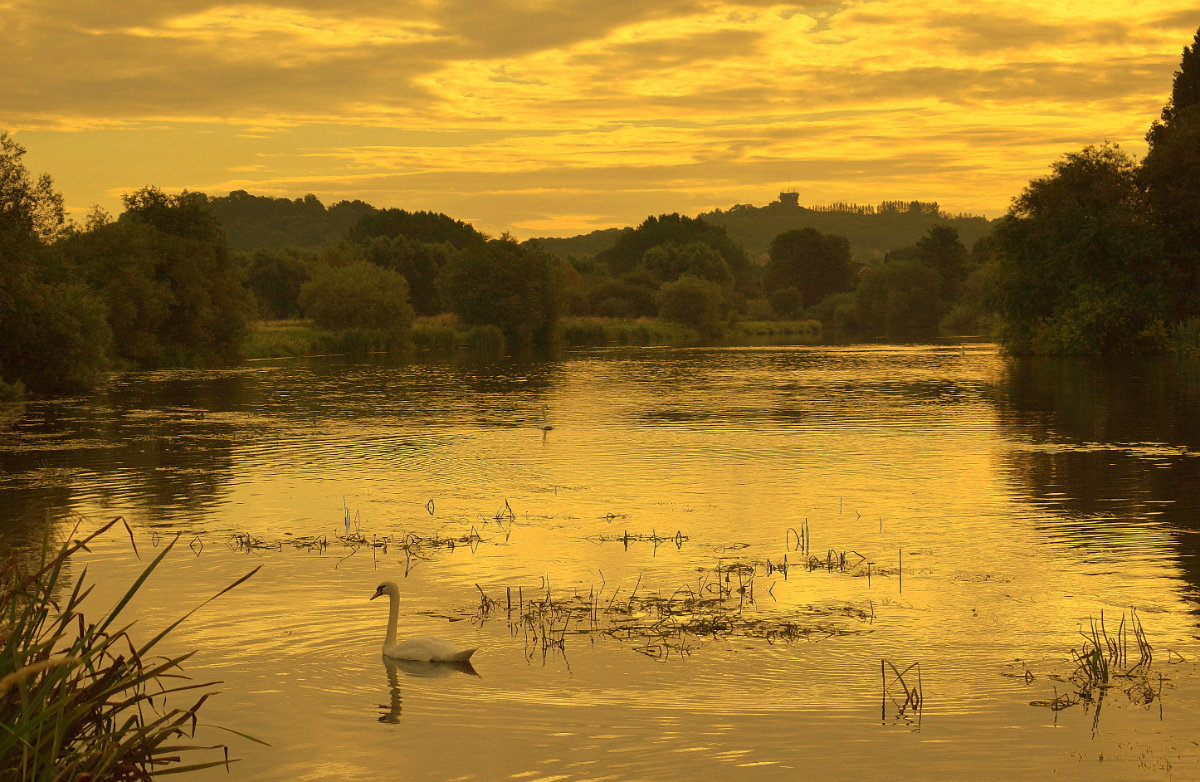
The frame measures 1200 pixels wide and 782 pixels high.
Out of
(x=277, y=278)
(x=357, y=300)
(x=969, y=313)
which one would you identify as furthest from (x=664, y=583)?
(x=969, y=313)

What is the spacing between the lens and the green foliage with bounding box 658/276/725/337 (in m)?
133

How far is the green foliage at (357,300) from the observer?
95438 millimetres

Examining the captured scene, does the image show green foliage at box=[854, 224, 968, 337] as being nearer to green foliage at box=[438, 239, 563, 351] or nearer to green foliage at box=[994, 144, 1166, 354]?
green foliage at box=[438, 239, 563, 351]

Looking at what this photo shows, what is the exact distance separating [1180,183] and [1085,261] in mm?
6382

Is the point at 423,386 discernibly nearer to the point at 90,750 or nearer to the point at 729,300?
the point at 90,750

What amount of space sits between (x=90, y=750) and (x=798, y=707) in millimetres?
6459

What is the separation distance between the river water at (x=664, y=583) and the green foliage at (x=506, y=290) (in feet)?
232

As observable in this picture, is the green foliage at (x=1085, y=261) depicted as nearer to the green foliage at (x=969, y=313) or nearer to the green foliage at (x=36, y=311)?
the green foliage at (x=36, y=311)

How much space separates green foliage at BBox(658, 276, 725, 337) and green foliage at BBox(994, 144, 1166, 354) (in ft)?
198

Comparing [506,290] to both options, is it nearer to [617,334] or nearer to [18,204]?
[617,334]

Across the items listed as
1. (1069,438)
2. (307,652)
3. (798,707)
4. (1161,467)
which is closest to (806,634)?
(798,707)

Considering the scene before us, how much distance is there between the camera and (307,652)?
12281mm

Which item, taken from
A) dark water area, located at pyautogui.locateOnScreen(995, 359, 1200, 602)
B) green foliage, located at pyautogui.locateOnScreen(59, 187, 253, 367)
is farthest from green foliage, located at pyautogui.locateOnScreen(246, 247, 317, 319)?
dark water area, located at pyautogui.locateOnScreen(995, 359, 1200, 602)

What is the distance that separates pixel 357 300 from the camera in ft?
313
